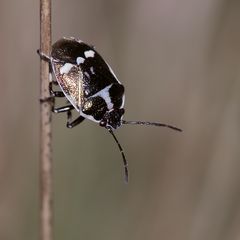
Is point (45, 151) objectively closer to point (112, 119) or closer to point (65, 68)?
point (65, 68)

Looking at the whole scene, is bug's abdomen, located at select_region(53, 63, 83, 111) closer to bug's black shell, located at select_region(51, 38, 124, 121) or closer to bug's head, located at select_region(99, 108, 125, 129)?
bug's black shell, located at select_region(51, 38, 124, 121)

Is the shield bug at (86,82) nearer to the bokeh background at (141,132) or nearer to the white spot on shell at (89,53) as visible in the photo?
the white spot on shell at (89,53)

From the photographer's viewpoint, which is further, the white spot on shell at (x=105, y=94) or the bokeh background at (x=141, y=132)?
the bokeh background at (x=141, y=132)

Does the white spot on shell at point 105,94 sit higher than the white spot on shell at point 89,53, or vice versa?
the white spot on shell at point 89,53

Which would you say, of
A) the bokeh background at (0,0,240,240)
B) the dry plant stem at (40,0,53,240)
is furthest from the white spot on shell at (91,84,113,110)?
the bokeh background at (0,0,240,240)

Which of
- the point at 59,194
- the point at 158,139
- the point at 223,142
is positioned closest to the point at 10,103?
the point at 59,194

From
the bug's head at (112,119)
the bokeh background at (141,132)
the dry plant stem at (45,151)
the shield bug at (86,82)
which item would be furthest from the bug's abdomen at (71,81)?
the bokeh background at (141,132)

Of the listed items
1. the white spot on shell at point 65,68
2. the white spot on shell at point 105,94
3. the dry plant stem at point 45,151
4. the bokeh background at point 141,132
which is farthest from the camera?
the bokeh background at point 141,132
